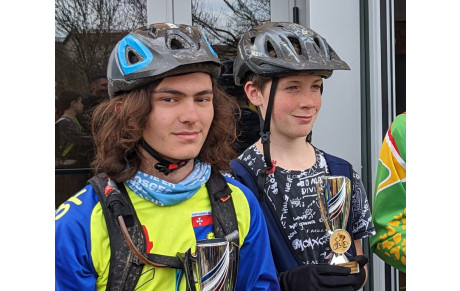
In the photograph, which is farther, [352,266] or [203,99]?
[352,266]

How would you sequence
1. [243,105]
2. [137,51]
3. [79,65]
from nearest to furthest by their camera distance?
[137,51] → [243,105] → [79,65]

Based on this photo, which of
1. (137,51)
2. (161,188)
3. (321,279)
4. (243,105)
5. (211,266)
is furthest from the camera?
(243,105)

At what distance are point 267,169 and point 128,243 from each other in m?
0.93

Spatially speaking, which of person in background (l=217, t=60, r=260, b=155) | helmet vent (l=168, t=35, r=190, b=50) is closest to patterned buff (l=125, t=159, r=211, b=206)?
helmet vent (l=168, t=35, r=190, b=50)

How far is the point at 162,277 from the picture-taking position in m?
1.94

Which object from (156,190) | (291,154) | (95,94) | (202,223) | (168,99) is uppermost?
(95,94)

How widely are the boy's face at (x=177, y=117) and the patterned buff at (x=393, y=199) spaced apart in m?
1.05

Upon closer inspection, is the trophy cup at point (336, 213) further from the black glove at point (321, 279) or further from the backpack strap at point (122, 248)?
the backpack strap at point (122, 248)

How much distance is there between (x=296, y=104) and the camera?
269 centimetres

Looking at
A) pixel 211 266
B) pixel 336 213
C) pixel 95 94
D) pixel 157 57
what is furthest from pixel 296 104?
pixel 95 94

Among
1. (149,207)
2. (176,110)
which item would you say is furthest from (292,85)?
Answer: (149,207)

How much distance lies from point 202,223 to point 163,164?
26cm

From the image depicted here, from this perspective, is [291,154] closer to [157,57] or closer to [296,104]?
[296,104]

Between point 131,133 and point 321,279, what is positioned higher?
point 131,133
